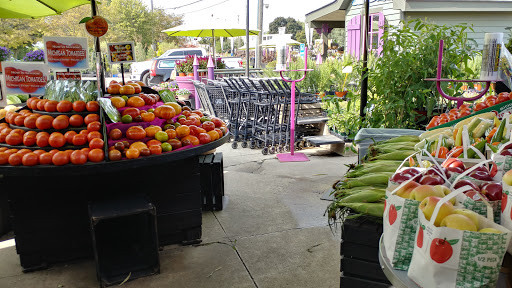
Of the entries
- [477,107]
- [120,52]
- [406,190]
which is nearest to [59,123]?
[120,52]

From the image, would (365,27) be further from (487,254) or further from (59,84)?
(487,254)

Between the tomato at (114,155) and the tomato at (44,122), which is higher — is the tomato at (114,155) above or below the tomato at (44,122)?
below

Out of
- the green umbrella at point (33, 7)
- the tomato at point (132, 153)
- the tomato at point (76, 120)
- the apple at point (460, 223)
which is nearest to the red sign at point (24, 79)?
the green umbrella at point (33, 7)

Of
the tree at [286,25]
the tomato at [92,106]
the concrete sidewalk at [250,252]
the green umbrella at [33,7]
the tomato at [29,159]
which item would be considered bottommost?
the concrete sidewalk at [250,252]

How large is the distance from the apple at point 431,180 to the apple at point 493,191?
15cm

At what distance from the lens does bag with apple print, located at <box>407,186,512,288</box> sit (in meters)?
1.20

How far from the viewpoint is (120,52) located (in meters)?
4.10

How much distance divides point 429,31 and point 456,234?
13.1ft

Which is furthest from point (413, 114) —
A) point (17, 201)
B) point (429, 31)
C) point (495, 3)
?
point (495, 3)

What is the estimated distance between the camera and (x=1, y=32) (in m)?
15.1

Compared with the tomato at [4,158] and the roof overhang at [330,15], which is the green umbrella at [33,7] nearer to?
the tomato at [4,158]

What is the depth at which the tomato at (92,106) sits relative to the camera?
3.29 metres

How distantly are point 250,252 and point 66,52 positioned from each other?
9.53ft

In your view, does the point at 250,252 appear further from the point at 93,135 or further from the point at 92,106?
the point at 92,106
